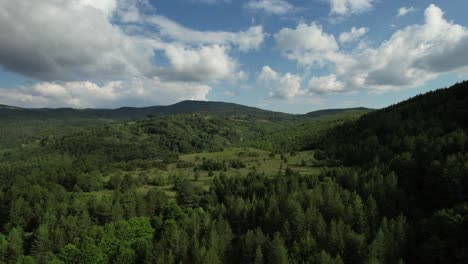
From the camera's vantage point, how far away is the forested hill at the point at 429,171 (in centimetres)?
5688

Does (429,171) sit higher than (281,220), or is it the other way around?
(429,171)

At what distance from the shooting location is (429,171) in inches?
3337

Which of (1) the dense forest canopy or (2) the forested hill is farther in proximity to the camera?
(1) the dense forest canopy

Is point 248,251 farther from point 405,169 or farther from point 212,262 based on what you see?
point 405,169

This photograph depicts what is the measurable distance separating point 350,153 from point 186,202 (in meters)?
94.7

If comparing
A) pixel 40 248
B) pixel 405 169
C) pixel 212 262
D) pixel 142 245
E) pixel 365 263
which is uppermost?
pixel 405 169

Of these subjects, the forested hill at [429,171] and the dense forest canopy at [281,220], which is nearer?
the forested hill at [429,171]

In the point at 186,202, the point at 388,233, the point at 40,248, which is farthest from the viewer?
the point at 186,202

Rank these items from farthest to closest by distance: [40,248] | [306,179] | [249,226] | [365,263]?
1. [306,179]
2. [40,248]
3. [249,226]
4. [365,263]

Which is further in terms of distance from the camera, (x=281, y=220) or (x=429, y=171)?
(x=429, y=171)

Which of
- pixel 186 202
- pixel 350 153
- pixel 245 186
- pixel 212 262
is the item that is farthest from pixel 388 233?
pixel 350 153

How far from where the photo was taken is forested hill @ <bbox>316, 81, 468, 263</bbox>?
5688 centimetres

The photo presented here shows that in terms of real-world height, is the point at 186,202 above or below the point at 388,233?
below

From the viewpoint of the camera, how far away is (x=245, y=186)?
405ft
